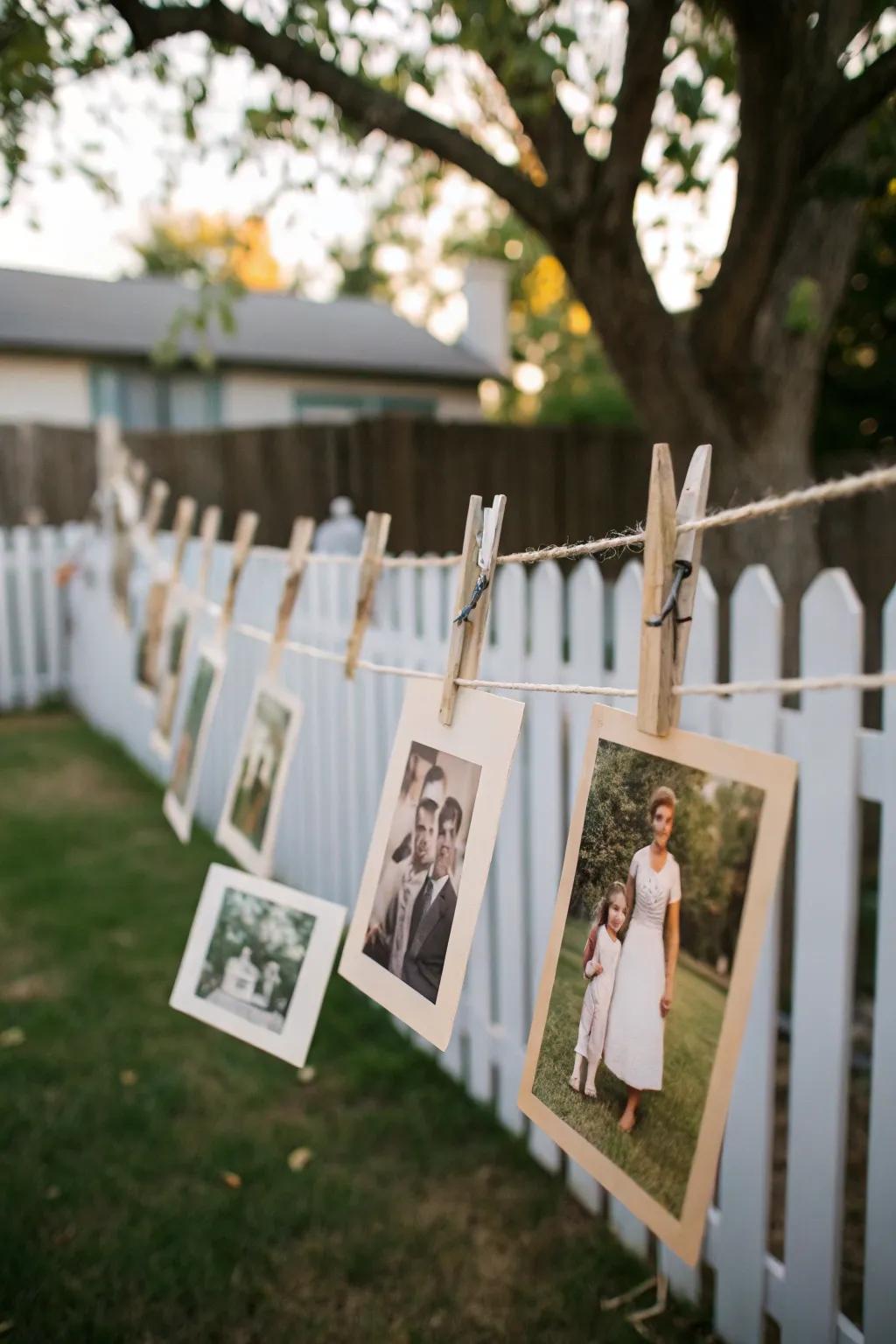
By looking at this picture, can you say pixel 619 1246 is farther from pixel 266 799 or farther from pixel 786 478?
pixel 786 478

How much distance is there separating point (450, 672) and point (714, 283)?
114 inches

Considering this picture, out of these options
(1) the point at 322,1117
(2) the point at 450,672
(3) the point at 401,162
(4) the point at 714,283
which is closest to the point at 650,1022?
(2) the point at 450,672

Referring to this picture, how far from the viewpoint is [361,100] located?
12.2 feet

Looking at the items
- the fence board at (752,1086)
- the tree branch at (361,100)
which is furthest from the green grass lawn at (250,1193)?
the tree branch at (361,100)

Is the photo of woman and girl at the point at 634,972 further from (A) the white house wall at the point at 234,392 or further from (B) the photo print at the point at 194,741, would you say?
(A) the white house wall at the point at 234,392

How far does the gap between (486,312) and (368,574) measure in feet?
60.2

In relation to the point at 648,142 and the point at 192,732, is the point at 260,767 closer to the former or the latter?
the point at 192,732

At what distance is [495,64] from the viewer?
4.10 metres

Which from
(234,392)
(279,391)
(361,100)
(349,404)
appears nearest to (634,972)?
(361,100)

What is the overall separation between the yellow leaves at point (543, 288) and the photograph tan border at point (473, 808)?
65.9 feet

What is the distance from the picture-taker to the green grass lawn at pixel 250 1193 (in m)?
2.20

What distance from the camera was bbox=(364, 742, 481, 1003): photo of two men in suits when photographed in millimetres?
1264

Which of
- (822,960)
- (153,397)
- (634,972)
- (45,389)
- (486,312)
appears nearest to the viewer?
(634,972)

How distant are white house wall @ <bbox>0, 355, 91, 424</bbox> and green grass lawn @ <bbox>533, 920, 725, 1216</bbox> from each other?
14778 millimetres
